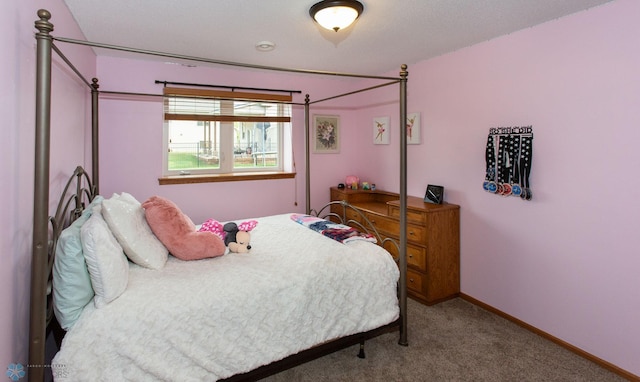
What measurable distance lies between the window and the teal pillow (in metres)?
2.20

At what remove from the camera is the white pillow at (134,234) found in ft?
5.96

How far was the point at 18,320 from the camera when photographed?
1480mm

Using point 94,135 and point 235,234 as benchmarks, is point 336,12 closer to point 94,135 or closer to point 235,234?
point 235,234

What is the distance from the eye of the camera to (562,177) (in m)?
2.48

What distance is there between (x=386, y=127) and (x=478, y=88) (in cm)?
127

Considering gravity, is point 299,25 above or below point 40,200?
above

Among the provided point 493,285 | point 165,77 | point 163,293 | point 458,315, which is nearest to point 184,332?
point 163,293

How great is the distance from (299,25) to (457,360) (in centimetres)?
263

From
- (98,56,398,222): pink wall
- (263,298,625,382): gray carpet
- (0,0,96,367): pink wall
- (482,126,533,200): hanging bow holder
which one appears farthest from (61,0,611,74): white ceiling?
(263,298,625,382): gray carpet

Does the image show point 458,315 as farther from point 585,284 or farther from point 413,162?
point 413,162

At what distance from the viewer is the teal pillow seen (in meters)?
1.52

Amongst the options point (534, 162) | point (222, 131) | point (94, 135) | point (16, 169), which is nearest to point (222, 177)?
point (222, 131)

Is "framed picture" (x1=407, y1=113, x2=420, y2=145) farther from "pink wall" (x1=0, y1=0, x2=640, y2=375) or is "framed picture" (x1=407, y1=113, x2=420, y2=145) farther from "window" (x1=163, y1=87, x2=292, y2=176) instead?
"window" (x1=163, y1=87, x2=292, y2=176)

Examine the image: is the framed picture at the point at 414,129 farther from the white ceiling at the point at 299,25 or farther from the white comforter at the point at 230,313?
the white comforter at the point at 230,313
